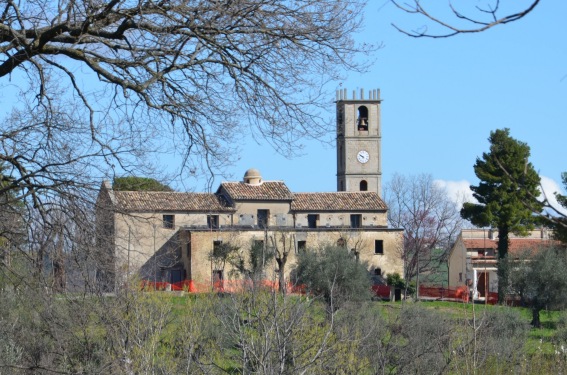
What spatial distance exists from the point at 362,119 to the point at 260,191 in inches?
945

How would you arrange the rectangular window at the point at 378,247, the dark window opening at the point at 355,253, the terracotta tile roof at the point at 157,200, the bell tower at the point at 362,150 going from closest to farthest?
the terracotta tile roof at the point at 157,200, the dark window opening at the point at 355,253, the rectangular window at the point at 378,247, the bell tower at the point at 362,150

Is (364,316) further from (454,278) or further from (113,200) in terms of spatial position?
(454,278)

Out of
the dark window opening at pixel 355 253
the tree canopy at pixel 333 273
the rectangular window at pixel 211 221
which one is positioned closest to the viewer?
the rectangular window at pixel 211 221

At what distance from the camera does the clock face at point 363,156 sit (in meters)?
74.8

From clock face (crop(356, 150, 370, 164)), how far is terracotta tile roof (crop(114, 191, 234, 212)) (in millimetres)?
67452

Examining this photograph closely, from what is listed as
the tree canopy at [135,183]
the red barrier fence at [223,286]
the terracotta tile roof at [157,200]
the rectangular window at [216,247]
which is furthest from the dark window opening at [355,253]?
the tree canopy at [135,183]

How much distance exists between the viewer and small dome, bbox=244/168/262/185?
5503 cm

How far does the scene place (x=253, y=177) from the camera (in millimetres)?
55406

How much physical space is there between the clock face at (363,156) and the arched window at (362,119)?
229 cm

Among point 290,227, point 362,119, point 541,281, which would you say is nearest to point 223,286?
point 541,281

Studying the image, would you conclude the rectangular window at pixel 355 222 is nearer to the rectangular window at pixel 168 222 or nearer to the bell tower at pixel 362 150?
the bell tower at pixel 362 150

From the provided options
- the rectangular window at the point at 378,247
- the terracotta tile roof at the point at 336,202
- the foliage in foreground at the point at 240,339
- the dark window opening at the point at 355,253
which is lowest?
the foliage in foreground at the point at 240,339

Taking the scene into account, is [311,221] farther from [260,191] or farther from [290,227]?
[260,191]

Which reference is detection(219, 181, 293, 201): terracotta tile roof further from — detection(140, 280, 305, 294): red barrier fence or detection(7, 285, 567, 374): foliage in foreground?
detection(7, 285, 567, 374): foliage in foreground
